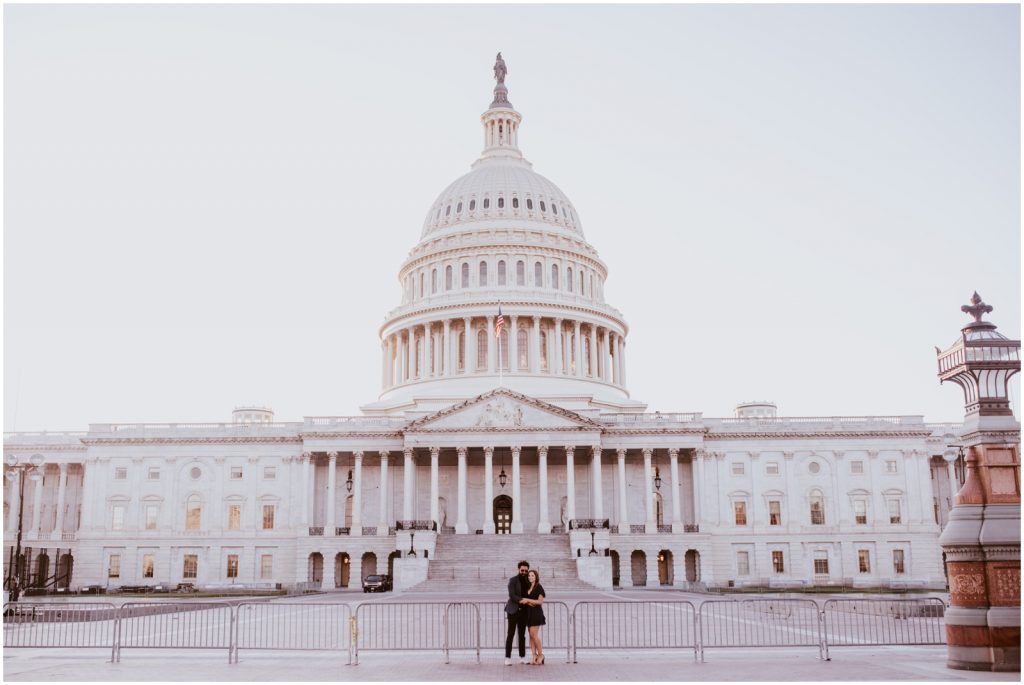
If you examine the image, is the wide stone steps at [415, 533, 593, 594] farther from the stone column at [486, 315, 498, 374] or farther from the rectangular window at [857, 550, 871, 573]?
the rectangular window at [857, 550, 871, 573]

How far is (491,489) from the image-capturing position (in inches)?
3103

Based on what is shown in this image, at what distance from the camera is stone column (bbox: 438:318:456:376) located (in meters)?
96.5

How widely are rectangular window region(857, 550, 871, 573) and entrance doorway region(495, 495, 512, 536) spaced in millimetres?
27396

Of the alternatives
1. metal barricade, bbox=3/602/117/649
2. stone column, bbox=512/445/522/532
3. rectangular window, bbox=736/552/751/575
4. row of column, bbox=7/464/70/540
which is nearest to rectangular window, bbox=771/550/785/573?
rectangular window, bbox=736/552/751/575

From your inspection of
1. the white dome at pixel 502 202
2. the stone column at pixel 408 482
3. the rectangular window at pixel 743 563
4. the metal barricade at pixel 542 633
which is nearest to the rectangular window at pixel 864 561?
the rectangular window at pixel 743 563

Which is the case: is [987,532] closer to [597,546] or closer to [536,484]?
[597,546]

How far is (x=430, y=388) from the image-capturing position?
312ft

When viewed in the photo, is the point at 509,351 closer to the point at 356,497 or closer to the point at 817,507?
the point at 356,497

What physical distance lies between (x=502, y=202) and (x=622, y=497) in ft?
126

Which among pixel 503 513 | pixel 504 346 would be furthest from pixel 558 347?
pixel 503 513

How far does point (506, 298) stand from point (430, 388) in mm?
10992

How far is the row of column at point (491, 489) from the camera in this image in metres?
78.1

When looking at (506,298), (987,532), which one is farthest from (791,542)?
(987,532)

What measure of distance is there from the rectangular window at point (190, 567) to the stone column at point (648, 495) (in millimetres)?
34977
